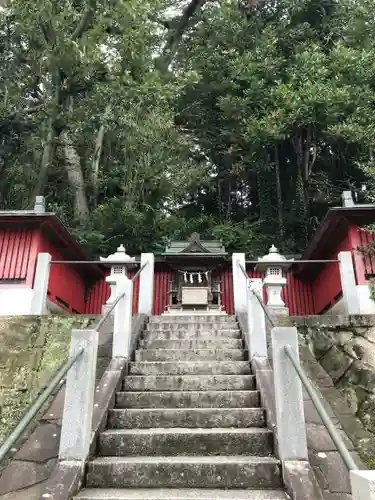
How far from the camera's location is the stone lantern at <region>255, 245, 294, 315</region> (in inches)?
362

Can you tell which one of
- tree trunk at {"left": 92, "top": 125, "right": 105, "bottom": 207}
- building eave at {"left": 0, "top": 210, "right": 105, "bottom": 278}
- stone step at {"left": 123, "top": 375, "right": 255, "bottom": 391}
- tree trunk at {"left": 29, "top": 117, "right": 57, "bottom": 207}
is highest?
tree trunk at {"left": 92, "top": 125, "right": 105, "bottom": 207}

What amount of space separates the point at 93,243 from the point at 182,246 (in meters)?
3.71

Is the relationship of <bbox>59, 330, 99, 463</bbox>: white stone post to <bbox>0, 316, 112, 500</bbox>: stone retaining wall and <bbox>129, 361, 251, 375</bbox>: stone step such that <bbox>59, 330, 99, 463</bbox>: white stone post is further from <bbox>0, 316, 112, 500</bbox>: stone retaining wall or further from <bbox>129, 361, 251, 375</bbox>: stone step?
<bbox>129, 361, 251, 375</bbox>: stone step

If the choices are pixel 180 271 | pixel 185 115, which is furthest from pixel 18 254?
pixel 185 115

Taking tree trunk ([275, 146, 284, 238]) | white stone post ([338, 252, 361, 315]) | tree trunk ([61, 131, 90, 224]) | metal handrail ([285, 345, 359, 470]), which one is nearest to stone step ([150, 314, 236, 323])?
white stone post ([338, 252, 361, 315])

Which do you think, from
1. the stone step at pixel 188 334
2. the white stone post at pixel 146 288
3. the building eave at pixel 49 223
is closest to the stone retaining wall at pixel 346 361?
the stone step at pixel 188 334

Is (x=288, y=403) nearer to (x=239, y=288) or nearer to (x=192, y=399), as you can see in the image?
(x=192, y=399)

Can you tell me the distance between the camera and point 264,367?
17.0 ft

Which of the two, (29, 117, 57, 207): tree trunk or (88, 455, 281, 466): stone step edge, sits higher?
(29, 117, 57, 207): tree trunk

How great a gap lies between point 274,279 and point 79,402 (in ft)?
21.8

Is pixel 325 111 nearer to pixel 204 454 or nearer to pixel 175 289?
pixel 175 289

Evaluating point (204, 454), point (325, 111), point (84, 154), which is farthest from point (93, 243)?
point (204, 454)

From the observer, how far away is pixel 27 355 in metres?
6.77

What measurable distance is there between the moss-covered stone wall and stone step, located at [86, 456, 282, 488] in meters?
2.75
